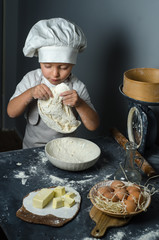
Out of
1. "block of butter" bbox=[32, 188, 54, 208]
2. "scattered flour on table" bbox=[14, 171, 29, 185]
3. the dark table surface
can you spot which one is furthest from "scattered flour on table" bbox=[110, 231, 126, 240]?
"scattered flour on table" bbox=[14, 171, 29, 185]

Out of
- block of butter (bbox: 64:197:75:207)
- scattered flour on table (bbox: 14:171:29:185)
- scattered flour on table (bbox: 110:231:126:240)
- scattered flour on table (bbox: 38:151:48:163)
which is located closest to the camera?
scattered flour on table (bbox: 110:231:126:240)

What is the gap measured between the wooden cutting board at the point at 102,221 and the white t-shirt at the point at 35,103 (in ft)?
2.35

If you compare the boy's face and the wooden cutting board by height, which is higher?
the boy's face

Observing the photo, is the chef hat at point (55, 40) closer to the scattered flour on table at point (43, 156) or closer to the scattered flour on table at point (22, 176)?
the scattered flour on table at point (43, 156)

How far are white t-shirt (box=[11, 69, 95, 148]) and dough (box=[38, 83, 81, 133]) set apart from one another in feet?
0.70

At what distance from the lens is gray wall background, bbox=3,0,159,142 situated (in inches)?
64.3

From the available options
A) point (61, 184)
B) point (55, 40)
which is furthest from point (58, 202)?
point (55, 40)

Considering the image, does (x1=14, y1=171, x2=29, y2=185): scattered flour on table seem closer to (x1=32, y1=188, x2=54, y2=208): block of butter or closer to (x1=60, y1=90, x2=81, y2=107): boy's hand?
(x1=32, y1=188, x2=54, y2=208): block of butter

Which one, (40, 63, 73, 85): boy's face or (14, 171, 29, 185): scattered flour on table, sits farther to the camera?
(40, 63, 73, 85): boy's face

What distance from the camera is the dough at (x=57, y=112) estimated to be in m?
1.44

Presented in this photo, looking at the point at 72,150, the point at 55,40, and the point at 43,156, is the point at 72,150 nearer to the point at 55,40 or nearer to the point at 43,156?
the point at 43,156

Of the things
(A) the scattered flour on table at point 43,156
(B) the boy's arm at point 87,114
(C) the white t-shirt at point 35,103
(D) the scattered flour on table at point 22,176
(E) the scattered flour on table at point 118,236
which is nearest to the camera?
(E) the scattered flour on table at point 118,236

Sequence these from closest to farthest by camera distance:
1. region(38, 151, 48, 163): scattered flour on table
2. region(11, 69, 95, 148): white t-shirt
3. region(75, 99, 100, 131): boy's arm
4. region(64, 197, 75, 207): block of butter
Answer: region(64, 197, 75, 207): block of butter < region(38, 151, 48, 163): scattered flour on table < region(75, 99, 100, 131): boy's arm < region(11, 69, 95, 148): white t-shirt

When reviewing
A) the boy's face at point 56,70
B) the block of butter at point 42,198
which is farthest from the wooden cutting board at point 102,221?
the boy's face at point 56,70
